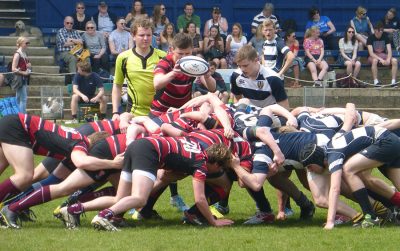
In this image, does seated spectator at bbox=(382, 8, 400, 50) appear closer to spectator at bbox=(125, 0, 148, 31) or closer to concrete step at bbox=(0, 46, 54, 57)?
spectator at bbox=(125, 0, 148, 31)

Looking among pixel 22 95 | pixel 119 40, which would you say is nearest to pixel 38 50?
pixel 119 40

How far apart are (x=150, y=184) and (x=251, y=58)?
1996 millimetres

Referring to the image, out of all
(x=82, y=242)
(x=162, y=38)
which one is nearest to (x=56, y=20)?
(x=162, y=38)

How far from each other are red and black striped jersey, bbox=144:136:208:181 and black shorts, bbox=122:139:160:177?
0.19 ft

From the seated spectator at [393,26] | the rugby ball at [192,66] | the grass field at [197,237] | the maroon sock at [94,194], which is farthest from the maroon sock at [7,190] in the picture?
the seated spectator at [393,26]

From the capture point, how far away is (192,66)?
33.4ft

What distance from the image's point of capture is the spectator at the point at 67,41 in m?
22.4

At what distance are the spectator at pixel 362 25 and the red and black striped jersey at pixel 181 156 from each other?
1509cm

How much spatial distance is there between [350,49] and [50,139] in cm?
1478

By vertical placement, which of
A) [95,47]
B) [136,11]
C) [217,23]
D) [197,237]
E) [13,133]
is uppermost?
[136,11]

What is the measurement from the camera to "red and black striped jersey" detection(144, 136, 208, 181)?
9359 millimetres

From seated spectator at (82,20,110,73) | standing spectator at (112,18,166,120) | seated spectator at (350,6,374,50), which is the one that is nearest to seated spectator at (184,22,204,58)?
seated spectator at (82,20,110,73)

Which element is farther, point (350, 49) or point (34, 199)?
point (350, 49)

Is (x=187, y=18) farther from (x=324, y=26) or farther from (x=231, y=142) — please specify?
(x=231, y=142)
